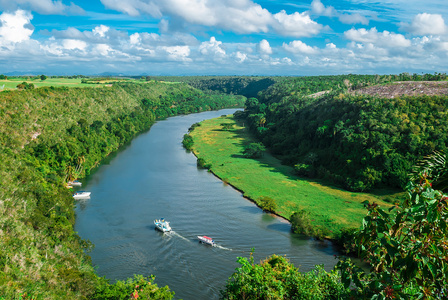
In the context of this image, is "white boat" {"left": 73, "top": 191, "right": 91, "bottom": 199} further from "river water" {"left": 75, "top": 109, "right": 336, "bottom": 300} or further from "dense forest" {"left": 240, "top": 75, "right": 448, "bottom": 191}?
"dense forest" {"left": 240, "top": 75, "right": 448, "bottom": 191}

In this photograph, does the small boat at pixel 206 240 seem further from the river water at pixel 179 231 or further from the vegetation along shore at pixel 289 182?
the vegetation along shore at pixel 289 182

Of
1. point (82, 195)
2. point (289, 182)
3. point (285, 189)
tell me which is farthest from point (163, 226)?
point (289, 182)

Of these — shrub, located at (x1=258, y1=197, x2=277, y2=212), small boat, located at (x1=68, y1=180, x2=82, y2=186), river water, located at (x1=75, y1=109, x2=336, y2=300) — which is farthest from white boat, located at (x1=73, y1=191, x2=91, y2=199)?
shrub, located at (x1=258, y1=197, x2=277, y2=212)

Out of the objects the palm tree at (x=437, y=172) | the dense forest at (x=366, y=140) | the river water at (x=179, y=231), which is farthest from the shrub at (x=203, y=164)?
the palm tree at (x=437, y=172)

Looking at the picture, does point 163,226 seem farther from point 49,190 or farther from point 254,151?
point 254,151

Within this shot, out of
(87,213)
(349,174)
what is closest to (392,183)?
(349,174)

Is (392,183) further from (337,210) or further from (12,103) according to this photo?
(12,103)
